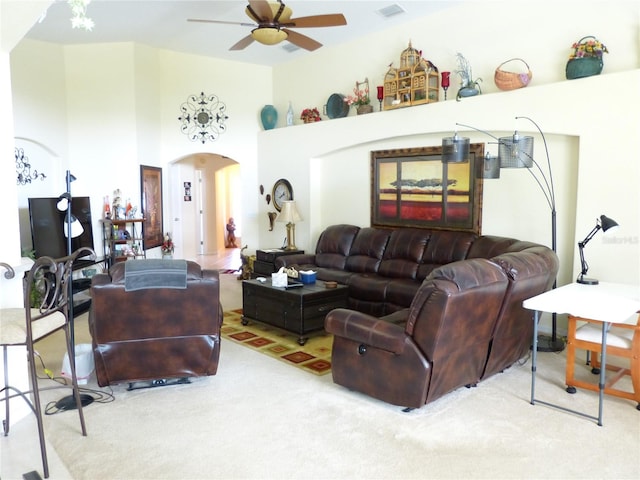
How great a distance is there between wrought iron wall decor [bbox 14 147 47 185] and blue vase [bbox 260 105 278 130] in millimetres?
3672

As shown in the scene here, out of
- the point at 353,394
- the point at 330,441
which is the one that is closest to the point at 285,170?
the point at 353,394

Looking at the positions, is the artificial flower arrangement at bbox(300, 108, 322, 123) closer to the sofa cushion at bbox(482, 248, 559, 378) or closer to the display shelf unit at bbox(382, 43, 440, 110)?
the display shelf unit at bbox(382, 43, 440, 110)

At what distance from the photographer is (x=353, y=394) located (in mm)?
3736

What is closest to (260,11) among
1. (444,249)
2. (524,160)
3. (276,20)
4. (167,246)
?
(276,20)

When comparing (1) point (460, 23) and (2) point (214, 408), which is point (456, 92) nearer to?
(1) point (460, 23)

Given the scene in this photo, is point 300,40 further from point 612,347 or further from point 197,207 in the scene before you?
point 197,207

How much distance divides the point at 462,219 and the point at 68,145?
5.78m

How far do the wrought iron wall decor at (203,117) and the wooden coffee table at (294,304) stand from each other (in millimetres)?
3916

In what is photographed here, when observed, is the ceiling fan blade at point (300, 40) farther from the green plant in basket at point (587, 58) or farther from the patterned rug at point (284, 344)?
the patterned rug at point (284, 344)

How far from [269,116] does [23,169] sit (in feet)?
12.6

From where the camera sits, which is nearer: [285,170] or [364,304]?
[364,304]

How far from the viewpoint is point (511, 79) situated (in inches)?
209

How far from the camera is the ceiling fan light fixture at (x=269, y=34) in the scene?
15.2 ft

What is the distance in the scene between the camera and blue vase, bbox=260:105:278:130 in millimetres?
8562
